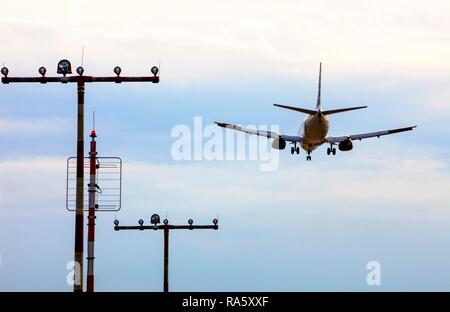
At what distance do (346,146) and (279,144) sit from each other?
6.59m

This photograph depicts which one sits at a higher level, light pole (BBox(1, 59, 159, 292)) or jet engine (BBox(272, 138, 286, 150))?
jet engine (BBox(272, 138, 286, 150))

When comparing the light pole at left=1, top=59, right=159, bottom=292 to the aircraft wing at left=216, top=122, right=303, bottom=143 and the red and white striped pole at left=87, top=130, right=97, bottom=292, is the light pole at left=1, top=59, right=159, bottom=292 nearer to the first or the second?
the red and white striped pole at left=87, top=130, right=97, bottom=292

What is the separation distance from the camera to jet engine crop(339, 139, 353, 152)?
108812mm

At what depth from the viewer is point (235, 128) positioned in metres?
122

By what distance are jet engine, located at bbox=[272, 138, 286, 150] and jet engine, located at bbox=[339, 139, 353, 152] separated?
5717mm

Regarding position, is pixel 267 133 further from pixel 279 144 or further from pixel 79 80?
pixel 79 80

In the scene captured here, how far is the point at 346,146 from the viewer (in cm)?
10894

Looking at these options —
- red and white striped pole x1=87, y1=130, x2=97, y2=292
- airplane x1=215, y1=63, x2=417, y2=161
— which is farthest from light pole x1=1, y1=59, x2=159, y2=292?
airplane x1=215, y1=63, x2=417, y2=161

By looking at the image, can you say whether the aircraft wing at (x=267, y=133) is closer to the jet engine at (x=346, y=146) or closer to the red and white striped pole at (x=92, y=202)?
the jet engine at (x=346, y=146)
